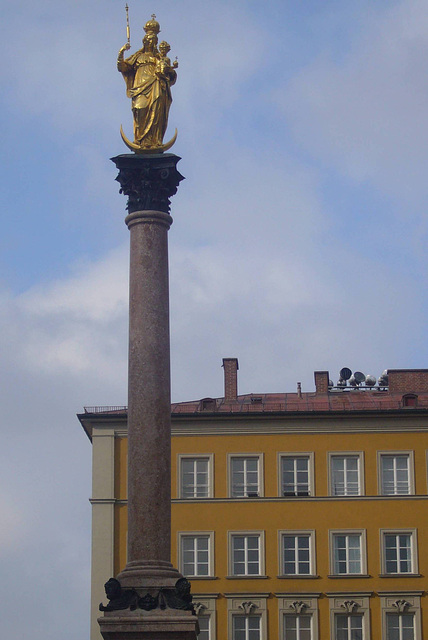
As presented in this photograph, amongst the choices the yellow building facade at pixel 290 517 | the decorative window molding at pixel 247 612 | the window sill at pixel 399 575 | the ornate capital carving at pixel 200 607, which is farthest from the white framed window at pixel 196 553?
the window sill at pixel 399 575

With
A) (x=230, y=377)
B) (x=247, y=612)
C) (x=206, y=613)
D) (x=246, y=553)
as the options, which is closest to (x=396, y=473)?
(x=246, y=553)

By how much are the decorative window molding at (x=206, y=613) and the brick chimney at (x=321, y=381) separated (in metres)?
10.3

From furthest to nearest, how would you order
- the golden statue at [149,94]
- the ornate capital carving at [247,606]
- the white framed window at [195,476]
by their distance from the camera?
the white framed window at [195,476], the ornate capital carving at [247,606], the golden statue at [149,94]

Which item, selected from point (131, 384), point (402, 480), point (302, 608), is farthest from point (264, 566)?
point (131, 384)

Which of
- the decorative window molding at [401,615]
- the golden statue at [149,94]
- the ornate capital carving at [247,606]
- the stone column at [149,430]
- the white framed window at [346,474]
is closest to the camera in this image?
the stone column at [149,430]

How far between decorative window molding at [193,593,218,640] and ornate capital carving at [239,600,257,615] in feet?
3.07

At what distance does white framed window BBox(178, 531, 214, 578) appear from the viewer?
169 ft

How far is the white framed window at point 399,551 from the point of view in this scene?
169 feet

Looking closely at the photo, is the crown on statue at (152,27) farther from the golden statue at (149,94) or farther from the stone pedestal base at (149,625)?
the stone pedestal base at (149,625)

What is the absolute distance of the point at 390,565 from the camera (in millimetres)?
51688

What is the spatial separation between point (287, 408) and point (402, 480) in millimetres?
4997

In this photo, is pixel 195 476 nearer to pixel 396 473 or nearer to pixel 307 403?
pixel 307 403

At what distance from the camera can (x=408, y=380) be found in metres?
58.2

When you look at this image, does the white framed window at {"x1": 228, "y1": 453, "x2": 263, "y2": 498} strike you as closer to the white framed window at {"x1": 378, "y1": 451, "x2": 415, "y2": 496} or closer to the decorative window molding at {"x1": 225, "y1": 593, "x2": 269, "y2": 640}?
the decorative window molding at {"x1": 225, "y1": 593, "x2": 269, "y2": 640}
